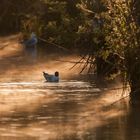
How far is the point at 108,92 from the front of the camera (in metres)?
11.9

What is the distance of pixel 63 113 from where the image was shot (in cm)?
1008

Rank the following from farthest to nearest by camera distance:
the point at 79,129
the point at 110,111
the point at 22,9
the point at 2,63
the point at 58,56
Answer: the point at 22,9
the point at 58,56
the point at 2,63
the point at 110,111
the point at 79,129

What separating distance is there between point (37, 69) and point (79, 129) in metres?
6.45

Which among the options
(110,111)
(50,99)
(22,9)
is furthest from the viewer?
(22,9)

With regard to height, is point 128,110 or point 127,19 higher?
point 127,19

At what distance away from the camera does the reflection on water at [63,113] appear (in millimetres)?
8669

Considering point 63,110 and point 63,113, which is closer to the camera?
point 63,113

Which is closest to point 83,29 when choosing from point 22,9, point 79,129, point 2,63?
point 79,129

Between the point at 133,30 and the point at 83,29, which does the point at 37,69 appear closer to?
the point at 83,29

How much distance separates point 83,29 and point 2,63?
4.68 metres

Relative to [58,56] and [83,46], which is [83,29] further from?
[58,56]

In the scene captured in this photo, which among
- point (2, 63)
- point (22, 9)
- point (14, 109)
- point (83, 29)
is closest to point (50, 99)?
point (14, 109)

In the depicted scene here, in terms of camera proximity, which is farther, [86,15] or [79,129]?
[86,15]

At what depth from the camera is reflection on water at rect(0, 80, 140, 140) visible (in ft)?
28.4
